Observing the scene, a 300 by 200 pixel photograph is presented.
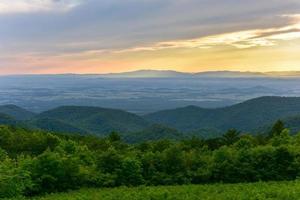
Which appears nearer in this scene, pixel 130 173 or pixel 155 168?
pixel 130 173

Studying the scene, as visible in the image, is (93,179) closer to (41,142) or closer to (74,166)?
(74,166)

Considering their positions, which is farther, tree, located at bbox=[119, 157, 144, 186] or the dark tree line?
tree, located at bbox=[119, 157, 144, 186]

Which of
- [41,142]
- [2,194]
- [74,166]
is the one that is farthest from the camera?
[41,142]

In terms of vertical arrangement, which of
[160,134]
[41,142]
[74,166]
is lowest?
[160,134]

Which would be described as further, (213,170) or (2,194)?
(213,170)

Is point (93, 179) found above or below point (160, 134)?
above

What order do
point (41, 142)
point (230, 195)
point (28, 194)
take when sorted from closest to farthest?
point (230, 195) < point (28, 194) < point (41, 142)

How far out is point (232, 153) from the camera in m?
38.8

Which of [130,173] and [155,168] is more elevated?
[130,173]

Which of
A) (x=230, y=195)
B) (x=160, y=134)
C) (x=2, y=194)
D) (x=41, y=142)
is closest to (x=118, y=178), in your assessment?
(x=2, y=194)

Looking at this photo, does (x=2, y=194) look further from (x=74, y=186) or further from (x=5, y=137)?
(x=5, y=137)

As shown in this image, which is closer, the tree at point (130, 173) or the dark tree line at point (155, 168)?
the dark tree line at point (155, 168)

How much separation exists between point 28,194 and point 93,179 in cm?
536

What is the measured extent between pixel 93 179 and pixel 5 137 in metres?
48.6
